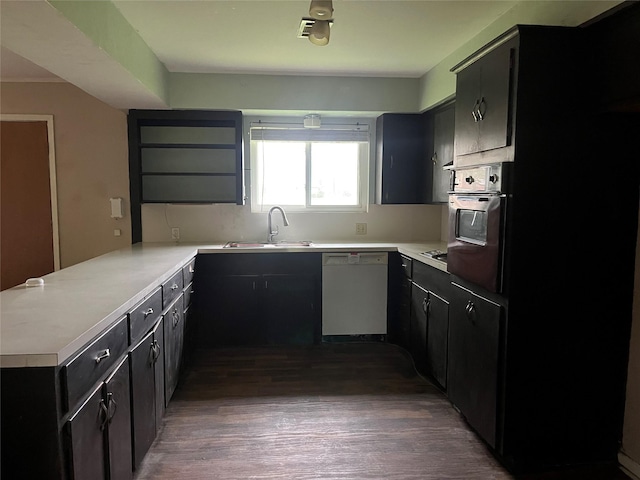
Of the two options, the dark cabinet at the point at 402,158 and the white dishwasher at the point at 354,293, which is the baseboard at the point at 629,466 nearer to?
the white dishwasher at the point at 354,293

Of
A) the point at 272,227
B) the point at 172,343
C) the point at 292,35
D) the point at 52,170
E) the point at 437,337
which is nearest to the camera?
the point at 172,343

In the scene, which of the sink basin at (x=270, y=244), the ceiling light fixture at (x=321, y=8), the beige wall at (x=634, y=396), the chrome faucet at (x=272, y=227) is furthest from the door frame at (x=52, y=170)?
the beige wall at (x=634, y=396)

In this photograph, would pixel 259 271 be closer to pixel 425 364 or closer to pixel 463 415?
pixel 425 364

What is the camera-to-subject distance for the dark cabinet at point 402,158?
3.90m

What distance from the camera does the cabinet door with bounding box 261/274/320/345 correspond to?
3.69m

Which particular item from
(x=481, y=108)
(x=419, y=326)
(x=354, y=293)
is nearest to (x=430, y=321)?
(x=419, y=326)

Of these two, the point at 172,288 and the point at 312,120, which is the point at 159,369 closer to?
the point at 172,288

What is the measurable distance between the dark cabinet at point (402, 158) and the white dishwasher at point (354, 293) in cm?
61

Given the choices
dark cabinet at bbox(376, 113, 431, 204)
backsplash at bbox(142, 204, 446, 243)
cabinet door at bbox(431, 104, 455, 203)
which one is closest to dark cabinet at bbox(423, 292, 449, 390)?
cabinet door at bbox(431, 104, 455, 203)

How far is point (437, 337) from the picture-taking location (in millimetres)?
2895

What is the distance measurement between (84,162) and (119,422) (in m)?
2.89

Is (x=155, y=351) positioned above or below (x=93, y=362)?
below

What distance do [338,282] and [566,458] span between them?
6.74 ft

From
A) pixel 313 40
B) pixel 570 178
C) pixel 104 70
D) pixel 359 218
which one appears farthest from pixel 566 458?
pixel 104 70
